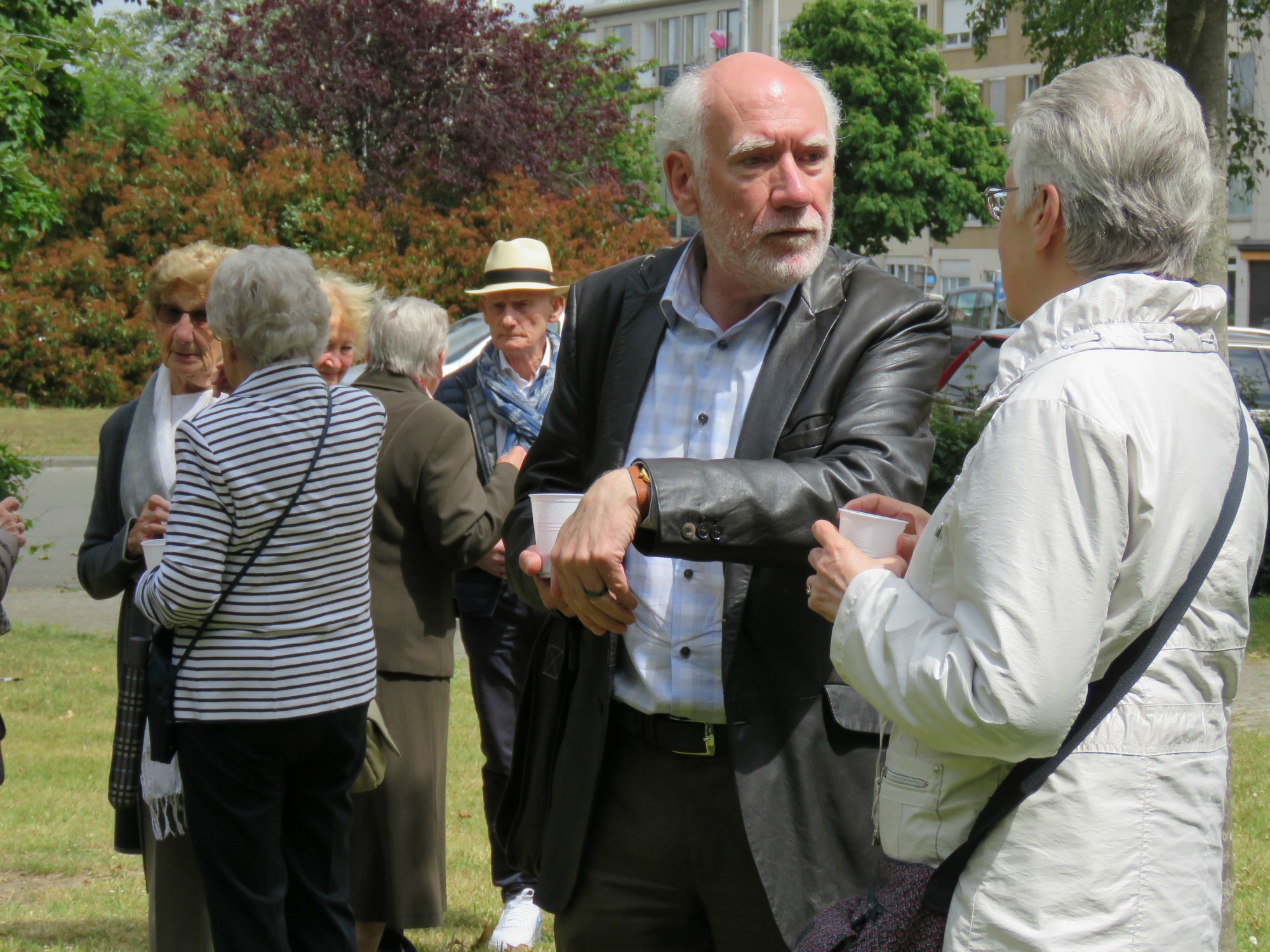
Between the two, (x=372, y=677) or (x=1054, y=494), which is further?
(x=372, y=677)

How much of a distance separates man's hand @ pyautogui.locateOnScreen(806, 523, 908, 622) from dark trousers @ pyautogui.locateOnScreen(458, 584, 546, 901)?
10.2 ft

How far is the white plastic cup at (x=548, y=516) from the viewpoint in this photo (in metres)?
2.34

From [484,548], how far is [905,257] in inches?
2142

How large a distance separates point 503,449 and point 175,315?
5.33 ft

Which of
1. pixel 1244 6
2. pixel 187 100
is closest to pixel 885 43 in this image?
pixel 187 100

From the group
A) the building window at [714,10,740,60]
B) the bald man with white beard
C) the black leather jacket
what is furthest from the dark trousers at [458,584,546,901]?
the building window at [714,10,740,60]

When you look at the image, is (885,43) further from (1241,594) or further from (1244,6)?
(1241,594)

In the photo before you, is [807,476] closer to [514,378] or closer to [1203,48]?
[514,378]

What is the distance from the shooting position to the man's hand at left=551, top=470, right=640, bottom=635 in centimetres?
211

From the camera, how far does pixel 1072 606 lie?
1579mm

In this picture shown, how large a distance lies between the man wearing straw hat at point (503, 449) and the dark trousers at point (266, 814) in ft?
3.59

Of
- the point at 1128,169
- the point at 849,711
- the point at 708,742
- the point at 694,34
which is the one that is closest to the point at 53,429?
the point at 708,742

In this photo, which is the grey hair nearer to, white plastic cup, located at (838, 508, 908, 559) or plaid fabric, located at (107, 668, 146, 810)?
white plastic cup, located at (838, 508, 908, 559)

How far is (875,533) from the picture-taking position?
196cm
